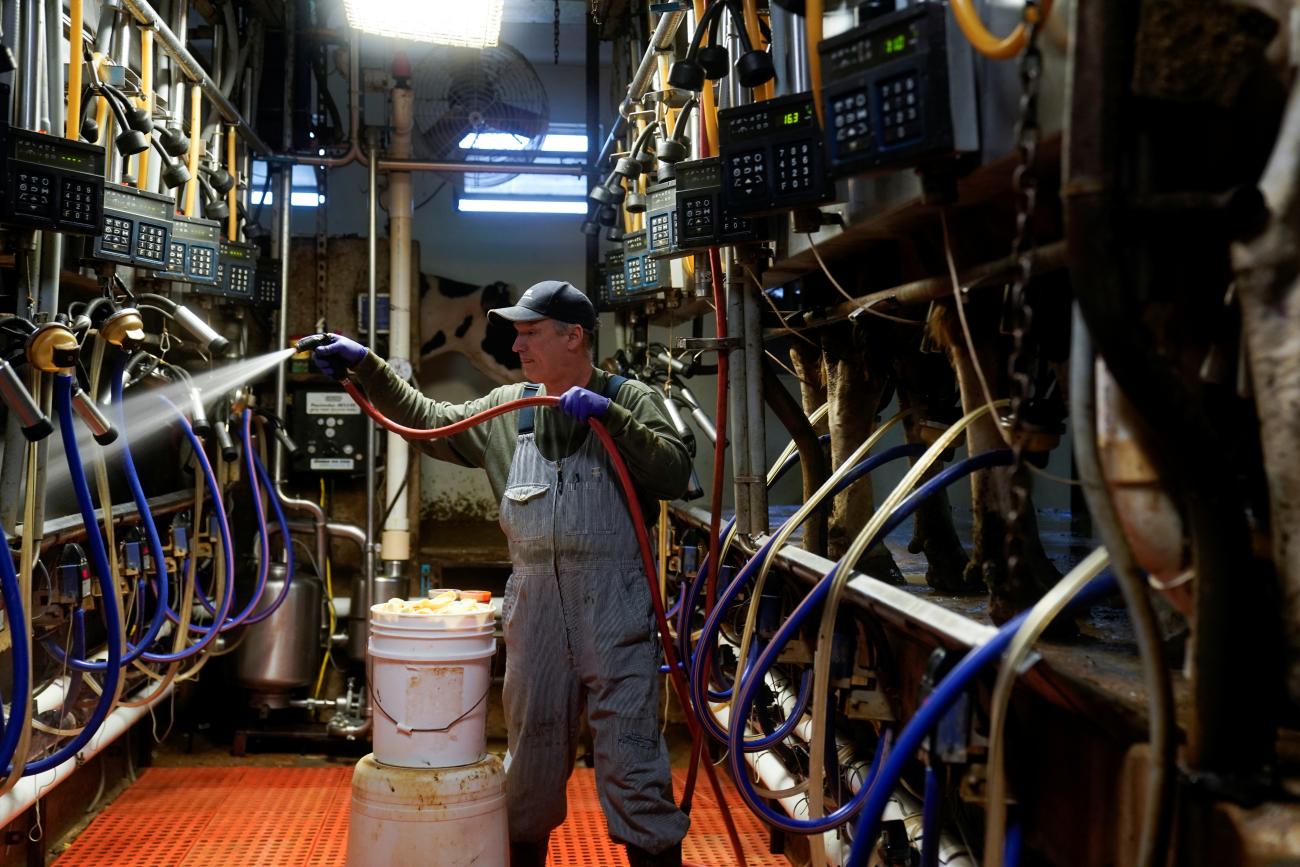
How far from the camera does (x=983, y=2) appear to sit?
1.59 meters

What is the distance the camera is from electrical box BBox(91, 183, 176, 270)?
333 centimetres

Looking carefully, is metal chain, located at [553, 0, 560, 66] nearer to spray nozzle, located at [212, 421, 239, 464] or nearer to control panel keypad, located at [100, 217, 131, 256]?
spray nozzle, located at [212, 421, 239, 464]

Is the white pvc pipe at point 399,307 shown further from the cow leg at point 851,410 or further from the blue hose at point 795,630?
the blue hose at point 795,630

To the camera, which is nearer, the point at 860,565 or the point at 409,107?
the point at 860,565

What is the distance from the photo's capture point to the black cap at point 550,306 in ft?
9.51

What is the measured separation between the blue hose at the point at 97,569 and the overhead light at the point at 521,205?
4.08 meters

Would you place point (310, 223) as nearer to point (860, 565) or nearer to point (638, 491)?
point (638, 491)

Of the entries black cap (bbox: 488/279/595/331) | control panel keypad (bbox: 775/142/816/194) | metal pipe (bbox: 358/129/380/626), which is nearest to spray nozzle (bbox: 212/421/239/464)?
metal pipe (bbox: 358/129/380/626)

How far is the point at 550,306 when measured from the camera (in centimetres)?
291

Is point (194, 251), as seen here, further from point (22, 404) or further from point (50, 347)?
point (22, 404)

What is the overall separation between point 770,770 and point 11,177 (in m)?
2.42

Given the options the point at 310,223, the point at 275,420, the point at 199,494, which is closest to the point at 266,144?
the point at 310,223

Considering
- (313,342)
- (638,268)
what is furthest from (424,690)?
(638,268)

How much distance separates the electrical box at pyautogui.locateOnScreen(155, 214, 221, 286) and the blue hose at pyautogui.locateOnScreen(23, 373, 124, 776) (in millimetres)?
1419
